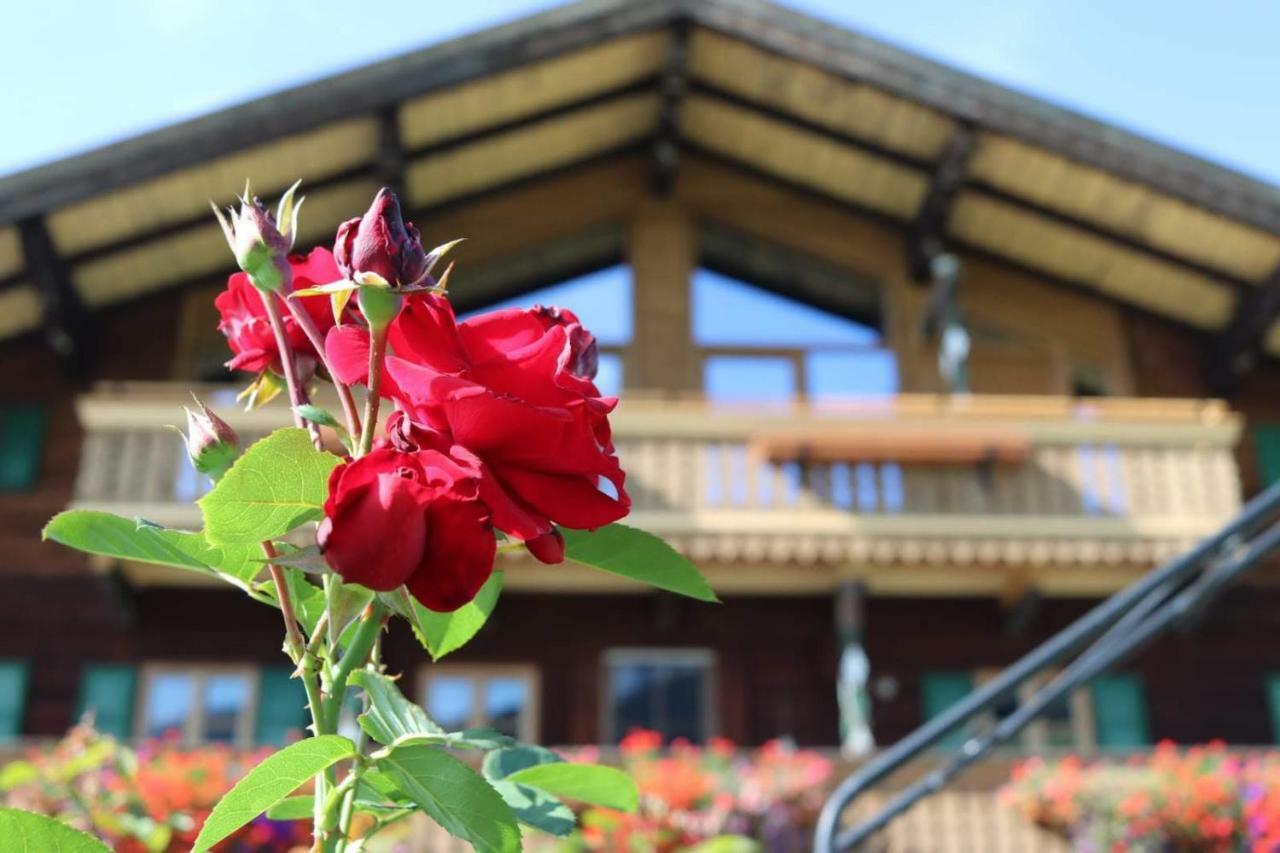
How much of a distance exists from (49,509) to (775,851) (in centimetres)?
832

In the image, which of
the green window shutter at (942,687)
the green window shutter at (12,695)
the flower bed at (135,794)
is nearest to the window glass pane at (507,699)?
the green window shutter at (942,687)

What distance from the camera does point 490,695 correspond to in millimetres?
13781

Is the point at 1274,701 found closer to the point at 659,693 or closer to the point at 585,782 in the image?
the point at 659,693

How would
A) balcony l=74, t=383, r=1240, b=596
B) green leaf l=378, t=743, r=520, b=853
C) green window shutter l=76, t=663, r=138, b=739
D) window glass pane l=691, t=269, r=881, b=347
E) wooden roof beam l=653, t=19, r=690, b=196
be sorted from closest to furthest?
green leaf l=378, t=743, r=520, b=853, balcony l=74, t=383, r=1240, b=596, green window shutter l=76, t=663, r=138, b=739, wooden roof beam l=653, t=19, r=690, b=196, window glass pane l=691, t=269, r=881, b=347

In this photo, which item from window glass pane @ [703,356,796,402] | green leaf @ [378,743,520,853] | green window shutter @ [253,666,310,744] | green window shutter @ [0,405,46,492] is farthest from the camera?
window glass pane @ [703,356,796,402]

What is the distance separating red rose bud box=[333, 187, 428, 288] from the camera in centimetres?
91

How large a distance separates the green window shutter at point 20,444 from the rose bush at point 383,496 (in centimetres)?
1426

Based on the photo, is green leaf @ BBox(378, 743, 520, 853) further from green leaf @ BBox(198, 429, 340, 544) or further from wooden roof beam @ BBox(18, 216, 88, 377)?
wooden roof beam @ BBox(18, 216, 88, 377)

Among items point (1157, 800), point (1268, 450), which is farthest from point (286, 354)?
point (1268, 450)

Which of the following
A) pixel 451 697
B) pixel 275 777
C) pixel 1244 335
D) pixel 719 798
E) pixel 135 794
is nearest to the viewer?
pixel 275 777

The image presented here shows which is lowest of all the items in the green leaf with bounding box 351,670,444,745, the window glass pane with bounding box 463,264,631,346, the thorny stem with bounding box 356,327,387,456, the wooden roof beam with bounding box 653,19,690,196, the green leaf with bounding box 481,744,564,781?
the green leaf with bounding box 481,744,564,781

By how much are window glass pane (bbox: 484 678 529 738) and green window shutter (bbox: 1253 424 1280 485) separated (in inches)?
288

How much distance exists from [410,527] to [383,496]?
0.02 meters

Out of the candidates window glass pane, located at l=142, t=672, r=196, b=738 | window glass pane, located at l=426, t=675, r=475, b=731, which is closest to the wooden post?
window glass pane, located at l=426, t=675, r=475, b=731
